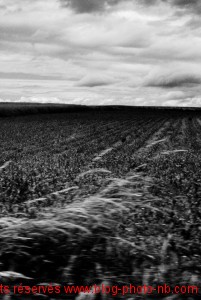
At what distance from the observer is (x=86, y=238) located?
6.56 feet

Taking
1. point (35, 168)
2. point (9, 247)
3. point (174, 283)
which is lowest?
point (35, 168)

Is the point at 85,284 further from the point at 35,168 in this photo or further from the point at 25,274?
the point at 35,168

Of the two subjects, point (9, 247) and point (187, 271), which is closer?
point (9, 247)

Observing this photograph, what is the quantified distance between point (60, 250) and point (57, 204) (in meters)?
0.72

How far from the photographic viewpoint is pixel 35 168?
1120 centimetres

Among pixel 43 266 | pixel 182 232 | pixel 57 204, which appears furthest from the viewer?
pixel 182 232

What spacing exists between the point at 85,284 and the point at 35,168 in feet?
31.7

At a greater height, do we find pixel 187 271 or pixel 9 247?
pixel 9 247

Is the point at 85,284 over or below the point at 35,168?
over

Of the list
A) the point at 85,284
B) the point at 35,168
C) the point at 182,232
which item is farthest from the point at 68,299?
the point at 35,168

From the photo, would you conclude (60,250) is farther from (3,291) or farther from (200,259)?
(200,259)

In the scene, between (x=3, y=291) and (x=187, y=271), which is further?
(x=187, y=271)

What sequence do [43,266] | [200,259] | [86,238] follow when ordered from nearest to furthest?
[43,266] → [86,238] → [200,259]

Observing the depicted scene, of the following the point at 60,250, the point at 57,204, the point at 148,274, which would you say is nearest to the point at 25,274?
the point at 60,250
